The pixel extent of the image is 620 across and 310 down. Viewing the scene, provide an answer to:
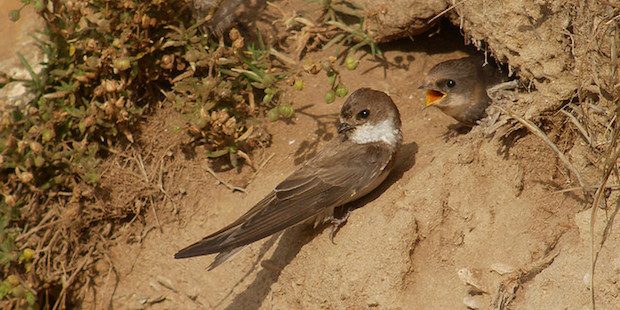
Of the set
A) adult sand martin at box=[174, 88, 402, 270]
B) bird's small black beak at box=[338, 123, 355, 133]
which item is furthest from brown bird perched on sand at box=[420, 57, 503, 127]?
bird's small black beak at box=[338, 123, 355, 133]

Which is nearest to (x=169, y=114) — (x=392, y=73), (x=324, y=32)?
(x=324, y=32)

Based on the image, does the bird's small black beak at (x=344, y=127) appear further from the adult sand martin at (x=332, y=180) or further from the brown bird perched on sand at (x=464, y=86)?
the brown bird perched on sand at (x=464, y=86)

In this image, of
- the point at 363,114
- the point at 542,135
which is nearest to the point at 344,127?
the point at 363,114

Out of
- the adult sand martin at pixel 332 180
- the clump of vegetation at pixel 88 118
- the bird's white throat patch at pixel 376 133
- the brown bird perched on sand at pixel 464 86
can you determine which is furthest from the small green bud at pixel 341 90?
the brown bird perched on sand at pixel 464 86

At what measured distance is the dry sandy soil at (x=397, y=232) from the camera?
250 cm

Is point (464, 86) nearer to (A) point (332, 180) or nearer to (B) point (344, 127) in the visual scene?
(B) point (344, 127)

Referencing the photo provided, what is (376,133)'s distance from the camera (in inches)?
133

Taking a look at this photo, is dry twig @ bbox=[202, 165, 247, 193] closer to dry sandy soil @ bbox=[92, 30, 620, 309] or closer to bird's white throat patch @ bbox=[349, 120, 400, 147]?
dry sandy soil @ bbox=[92, 30, 620, 309]

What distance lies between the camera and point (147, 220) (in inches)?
154

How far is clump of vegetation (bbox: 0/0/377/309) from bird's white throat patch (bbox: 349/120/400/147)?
600 millimetres

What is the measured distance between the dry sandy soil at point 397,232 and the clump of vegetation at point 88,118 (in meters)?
0.17

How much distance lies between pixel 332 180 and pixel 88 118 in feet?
5.48

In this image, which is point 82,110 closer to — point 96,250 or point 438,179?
point 96,250

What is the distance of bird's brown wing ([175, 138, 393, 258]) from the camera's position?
290cm
